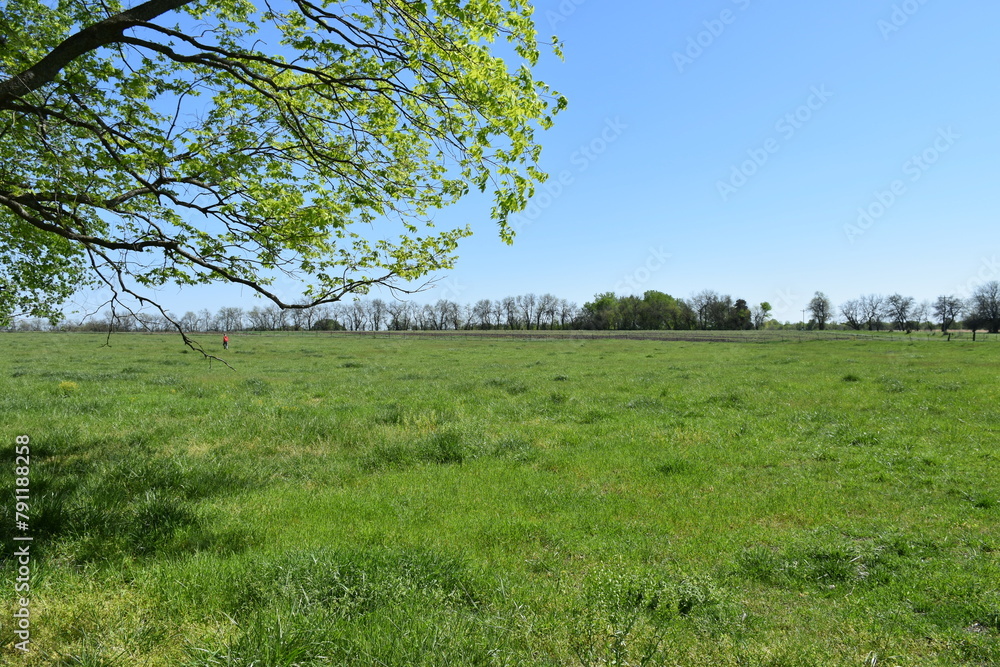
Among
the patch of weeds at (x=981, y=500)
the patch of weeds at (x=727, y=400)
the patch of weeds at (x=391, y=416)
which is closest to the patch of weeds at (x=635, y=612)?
the patch of weeds at (x=981, y=500)

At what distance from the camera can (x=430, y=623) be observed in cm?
393

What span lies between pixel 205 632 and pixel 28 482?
17.5 ft

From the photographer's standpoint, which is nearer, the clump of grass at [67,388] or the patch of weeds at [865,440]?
the patch of weeds at [865,440]

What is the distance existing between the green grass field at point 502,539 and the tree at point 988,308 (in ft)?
436

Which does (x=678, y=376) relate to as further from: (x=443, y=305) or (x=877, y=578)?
(x=443, y=305)

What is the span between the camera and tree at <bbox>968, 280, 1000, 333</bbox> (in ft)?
349

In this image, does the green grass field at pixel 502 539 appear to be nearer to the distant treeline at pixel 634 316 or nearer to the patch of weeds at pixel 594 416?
the patch of weeds at pixel 594 416

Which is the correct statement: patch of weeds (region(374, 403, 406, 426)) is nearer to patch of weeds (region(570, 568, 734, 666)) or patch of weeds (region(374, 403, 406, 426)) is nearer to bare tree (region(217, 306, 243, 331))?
patch of weeds (region(570, 568, 734, 666))

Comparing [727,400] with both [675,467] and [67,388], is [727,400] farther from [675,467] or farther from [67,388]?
[67,388]

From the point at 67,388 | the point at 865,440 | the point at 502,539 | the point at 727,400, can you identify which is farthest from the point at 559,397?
the point at 67,388

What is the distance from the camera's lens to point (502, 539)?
19.9 feet

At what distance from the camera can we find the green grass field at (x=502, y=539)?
152 inches

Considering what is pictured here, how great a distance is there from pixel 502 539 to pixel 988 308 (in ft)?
490

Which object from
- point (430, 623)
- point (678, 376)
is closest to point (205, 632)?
point (430, 623)
